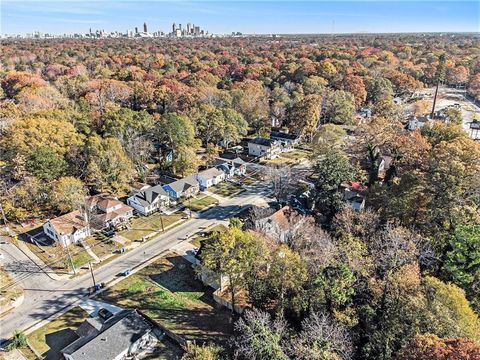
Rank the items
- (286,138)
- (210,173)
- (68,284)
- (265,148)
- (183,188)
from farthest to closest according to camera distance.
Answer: (286,138) < (265,148) < (210,173) < (183,188) < (68,284)

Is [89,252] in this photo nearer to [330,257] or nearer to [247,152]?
[330,257]

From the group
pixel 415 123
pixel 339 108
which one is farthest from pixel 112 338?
pixel 415 123

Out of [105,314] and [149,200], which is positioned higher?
[149,200]

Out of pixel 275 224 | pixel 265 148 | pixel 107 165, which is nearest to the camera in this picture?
pixel 275 224

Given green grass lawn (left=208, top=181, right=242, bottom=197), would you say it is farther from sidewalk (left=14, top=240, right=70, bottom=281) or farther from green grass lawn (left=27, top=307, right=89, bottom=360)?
green grass lawn (left=27, top=307, right=89, bottom=360)

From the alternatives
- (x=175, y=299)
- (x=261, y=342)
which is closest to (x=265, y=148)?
(x=175, y=299)

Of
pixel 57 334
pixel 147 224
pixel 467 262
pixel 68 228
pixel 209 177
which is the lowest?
pixel 57 334

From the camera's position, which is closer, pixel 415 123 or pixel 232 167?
pixel 232 167

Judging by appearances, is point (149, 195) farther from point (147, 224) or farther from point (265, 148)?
point (265, 148)

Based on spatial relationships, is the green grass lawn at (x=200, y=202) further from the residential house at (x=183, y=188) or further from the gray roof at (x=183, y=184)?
the gray roof at (x=183, y=184)
